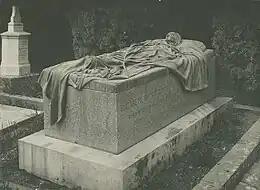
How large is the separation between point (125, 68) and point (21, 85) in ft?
15.5

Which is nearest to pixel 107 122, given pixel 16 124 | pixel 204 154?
pixel 204 154

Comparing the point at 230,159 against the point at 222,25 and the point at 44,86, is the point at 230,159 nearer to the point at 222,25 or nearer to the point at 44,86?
the point at 44,86

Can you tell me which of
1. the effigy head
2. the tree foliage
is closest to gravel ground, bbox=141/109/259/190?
the tree foliage

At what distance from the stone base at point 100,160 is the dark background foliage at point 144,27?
125 inches

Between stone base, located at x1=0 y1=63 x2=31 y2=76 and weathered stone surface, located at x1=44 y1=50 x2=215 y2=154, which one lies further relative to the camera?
stone base, located at x1=0 y1=63 x2=31 y2=76

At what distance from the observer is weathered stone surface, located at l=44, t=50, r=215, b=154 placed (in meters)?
4.66

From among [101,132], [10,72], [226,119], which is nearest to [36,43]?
[10,72]

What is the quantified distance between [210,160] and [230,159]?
526 millimetres

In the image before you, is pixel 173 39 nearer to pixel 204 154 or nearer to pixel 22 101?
pixel 204 154

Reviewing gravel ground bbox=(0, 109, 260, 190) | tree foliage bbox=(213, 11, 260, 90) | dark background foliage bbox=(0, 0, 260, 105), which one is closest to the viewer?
gravel ground bbox=(0, 109, 260, 190)

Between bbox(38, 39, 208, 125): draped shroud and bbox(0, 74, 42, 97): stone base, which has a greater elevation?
bbox(38, 39, 208, 125): draped shroud

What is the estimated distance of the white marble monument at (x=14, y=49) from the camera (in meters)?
9.61

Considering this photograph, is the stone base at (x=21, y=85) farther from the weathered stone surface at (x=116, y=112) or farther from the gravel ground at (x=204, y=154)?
the gravel ground at (x=204, y=154)

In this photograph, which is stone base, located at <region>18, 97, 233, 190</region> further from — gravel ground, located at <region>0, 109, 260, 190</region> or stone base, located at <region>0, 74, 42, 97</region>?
stone base, located at <region>0, 74, 42, 97</region>
